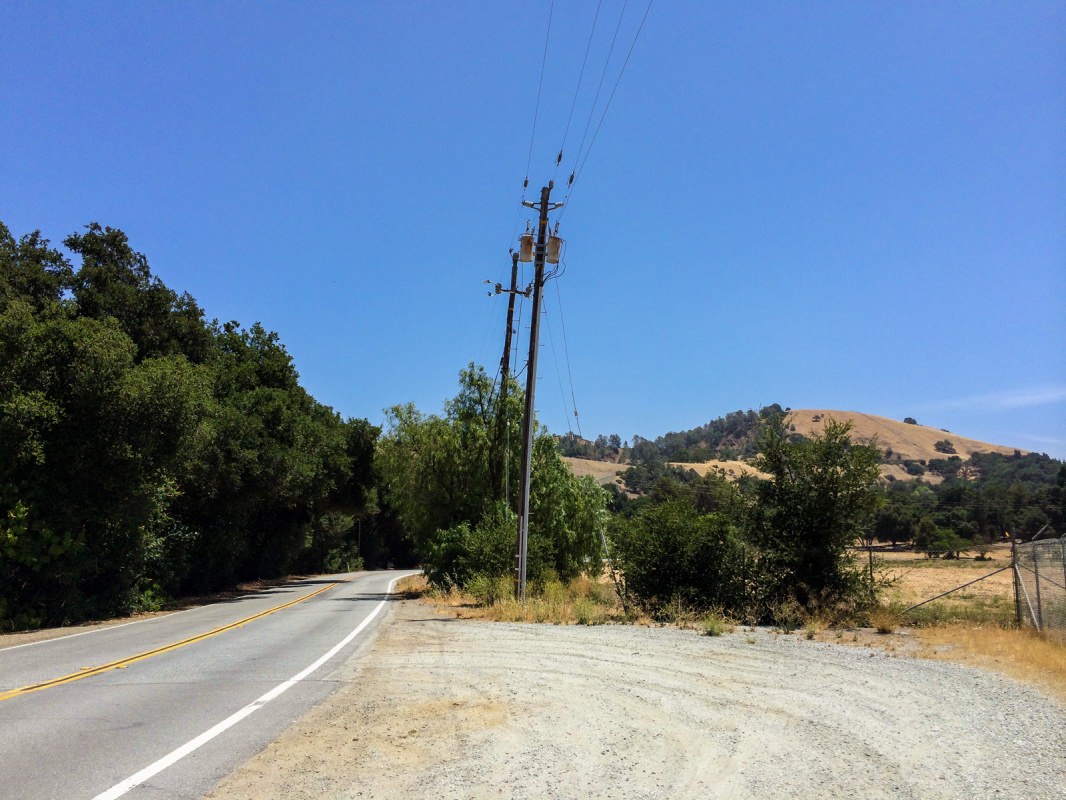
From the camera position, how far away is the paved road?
6148 mm

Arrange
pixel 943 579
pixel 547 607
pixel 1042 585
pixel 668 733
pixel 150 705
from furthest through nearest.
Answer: pixel 943 579, pixel 547 607, pixel 1042 585, pixel 150 705, pixel 668 733

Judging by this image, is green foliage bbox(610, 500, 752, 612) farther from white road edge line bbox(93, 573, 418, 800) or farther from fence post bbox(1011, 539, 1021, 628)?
white road edge line bbox(93, 573, 418, 800)

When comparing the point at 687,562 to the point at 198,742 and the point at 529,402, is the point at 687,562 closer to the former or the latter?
the point at 529,402

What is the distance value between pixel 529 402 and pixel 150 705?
14.0 meters

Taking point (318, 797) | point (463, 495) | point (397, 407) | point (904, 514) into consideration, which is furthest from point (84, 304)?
point (904, 514)

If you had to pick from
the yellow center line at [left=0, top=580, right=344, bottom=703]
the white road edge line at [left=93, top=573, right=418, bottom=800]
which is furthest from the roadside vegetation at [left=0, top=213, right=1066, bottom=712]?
the white road edge line at [left=93, top=573, right=418, bottom=800]

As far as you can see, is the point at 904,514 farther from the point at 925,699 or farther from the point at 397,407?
the point at 925,699

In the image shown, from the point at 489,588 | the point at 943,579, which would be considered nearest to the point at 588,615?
the point at 489,588

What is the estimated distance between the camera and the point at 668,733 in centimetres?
737

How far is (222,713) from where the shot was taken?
27.7ft

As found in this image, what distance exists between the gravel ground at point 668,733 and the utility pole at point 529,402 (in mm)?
8704

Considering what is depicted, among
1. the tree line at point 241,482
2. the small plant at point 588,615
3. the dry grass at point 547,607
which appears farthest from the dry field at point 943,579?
the dry grass at point 547,607

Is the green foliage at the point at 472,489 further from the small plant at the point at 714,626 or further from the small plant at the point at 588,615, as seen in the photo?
the small plant at the point at 714,626

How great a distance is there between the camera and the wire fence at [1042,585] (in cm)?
1398
